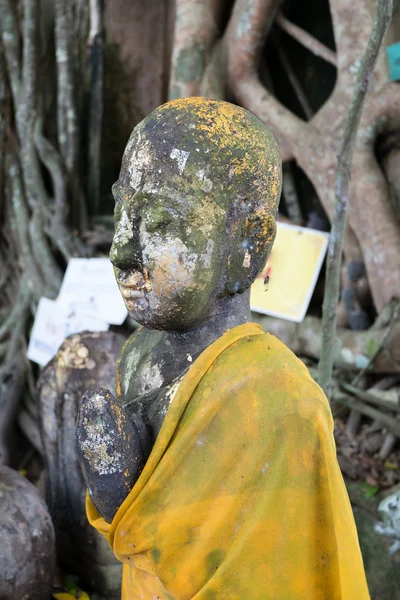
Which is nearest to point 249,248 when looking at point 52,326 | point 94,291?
point 94,291

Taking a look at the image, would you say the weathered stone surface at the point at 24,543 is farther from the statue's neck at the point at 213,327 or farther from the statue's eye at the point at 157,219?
the statue's eye at the point at 157,219

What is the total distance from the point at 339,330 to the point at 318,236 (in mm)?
377

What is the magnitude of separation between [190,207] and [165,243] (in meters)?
0.07

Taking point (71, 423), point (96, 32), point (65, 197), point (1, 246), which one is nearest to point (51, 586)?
A: point (71, 423)

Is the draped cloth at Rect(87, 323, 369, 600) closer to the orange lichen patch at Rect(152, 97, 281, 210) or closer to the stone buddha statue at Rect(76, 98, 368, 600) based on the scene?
the stone buddha statue at Rect(76, 98, 368, 600)

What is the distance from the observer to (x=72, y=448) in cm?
192

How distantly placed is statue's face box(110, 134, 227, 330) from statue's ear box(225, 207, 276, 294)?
0.11ft

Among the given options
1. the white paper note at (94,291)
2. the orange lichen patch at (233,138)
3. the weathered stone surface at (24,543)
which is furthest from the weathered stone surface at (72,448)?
the orange lichen patch at (233,138)

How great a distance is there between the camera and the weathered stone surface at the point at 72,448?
1771 mm

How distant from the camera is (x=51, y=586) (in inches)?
64.8

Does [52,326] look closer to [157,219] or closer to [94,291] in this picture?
[94,291]

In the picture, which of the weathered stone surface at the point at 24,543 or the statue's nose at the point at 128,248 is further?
the weathered stone surface at the point at 24,543

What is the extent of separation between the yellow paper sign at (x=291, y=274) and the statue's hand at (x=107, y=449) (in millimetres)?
1254

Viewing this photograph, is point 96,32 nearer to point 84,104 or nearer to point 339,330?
point 84,104
